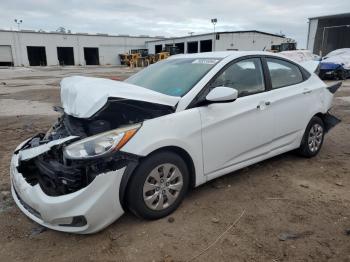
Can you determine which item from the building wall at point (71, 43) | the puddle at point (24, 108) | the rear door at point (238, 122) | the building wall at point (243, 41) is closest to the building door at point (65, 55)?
the building wall at point (71, 43)

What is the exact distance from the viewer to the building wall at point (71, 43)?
165 feet

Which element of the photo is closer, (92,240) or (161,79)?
(92,240)

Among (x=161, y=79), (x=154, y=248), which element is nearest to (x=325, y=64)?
(x=161, y=79)

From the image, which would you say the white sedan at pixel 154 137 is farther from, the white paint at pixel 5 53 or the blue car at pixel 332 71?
the white paint at pixel 5 53

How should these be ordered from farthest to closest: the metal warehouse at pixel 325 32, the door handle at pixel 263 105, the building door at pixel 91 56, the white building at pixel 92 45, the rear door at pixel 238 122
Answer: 1. the building door at pixel 91 56
2. the white building at pixel 92 45
3. the metal warehouse at pixel 325 32
4. the door handle at pixel 263 105
5. the rear door at pixel 238 122

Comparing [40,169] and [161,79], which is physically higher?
[161,79]

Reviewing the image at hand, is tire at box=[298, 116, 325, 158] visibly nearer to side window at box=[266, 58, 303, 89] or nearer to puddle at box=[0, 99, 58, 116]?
side window at box=[266, 58, 303, 89]

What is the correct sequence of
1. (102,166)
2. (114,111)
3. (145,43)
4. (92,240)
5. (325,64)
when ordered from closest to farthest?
(102,166) → (92,240) → (114,111) → (325,64) → (145,43)

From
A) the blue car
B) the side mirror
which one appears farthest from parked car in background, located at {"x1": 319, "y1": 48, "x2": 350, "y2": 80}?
the side mirror

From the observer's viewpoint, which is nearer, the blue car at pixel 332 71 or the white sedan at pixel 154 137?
the white sedan at pixel 154 137

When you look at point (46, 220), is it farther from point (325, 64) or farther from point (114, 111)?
point (325, 64)

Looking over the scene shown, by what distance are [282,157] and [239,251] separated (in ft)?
8.28

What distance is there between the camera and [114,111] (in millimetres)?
3355

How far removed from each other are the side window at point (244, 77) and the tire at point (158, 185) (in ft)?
3.37
